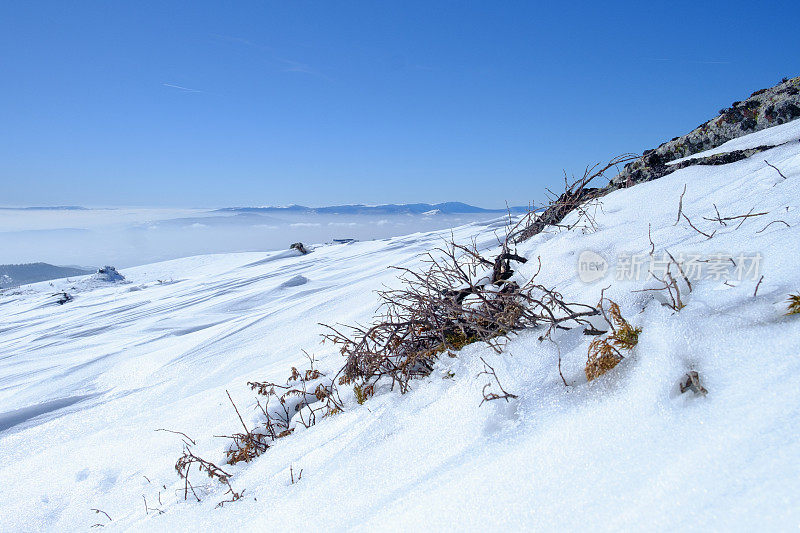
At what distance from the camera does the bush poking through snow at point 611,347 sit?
1079mm

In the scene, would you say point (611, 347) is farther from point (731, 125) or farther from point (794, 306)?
point (731, 125)

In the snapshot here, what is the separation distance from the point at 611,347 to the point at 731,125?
3.72 m

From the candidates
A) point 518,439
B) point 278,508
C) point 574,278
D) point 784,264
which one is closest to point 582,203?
point 574,278

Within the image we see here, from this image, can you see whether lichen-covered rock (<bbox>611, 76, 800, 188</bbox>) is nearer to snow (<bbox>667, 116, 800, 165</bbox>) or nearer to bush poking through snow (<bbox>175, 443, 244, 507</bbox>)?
snow (<bbox>667, 116, 800, 165</bbox>)

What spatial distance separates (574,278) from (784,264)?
0.75 m

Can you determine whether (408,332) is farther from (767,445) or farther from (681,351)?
(767,445)

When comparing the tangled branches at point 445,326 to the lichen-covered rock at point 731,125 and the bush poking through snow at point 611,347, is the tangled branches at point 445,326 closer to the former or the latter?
the bush poking through snow at point 611,347

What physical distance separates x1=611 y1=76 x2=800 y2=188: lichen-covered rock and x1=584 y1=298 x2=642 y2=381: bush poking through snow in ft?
8.39

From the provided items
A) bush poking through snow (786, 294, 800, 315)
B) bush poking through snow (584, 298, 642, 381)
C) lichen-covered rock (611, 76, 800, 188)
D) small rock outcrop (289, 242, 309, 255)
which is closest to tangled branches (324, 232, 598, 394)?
bush poking through snow (584, 298, 642, 381)

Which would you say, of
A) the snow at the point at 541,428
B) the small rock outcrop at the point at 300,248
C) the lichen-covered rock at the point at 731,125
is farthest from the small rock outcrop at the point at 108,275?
the lichen-covered rock at the point at 731,125

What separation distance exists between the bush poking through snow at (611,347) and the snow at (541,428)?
1.0 inches

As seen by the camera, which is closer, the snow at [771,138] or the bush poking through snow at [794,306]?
the bush poking through snow at [794,306]

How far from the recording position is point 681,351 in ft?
3.25

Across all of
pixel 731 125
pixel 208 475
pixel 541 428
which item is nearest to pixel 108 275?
pixel 208 475
